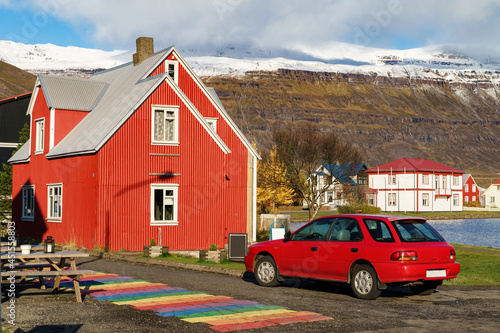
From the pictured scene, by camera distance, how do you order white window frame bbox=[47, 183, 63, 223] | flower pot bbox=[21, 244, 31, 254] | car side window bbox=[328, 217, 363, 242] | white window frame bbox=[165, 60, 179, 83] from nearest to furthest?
flower pot bbox=[21, 244, 31, 254]
car side window bbox=[328, 217, 363, 242]
white window frame bbox=[47, 183, 63, 223]
white window frame bbox=[165, 60, 179, 83]

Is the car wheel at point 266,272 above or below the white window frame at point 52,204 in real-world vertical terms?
below

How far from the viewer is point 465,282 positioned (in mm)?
15969

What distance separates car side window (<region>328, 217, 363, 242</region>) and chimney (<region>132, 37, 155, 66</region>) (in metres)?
22.5

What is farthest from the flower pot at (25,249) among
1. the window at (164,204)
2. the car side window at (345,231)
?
the window at (164,204)

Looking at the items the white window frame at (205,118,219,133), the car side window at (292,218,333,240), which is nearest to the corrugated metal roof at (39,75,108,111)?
the white window frame at (205,118,219,133)

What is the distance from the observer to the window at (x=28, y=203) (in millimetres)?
32688

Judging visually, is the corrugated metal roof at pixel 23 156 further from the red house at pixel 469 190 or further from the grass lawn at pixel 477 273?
the red house at pixel 469 190

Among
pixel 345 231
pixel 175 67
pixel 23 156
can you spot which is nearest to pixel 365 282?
pixel 345 231

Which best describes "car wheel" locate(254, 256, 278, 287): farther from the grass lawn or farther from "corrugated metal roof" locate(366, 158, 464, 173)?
"corrugated metal roof" locate(366, 158, 464, 173)

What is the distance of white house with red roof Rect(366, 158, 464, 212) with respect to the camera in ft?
357

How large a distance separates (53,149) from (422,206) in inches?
3479

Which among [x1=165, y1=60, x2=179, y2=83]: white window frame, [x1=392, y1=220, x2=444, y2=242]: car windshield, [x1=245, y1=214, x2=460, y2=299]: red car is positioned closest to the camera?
[x1=245, y1=214, x2=460, y2=299]: red car

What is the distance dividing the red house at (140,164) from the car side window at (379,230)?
14888mm

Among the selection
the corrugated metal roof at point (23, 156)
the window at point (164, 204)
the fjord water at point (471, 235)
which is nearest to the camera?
the window at point (164, 204)
